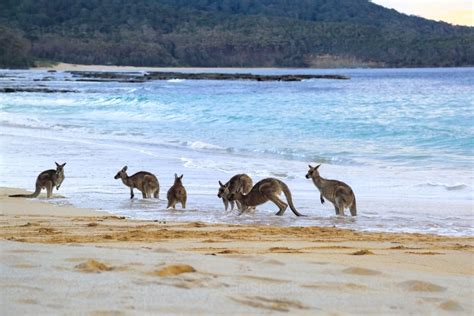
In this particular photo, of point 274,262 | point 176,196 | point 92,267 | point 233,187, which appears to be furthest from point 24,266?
point 233,187

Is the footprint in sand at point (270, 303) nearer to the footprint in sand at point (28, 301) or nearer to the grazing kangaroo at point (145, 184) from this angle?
the footprint in sand at point (28, 301)

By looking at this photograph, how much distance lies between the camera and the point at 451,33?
154750mm

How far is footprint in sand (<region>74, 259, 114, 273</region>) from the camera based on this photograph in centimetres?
453

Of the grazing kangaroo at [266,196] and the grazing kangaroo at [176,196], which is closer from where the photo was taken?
the grazing kangaroo at [266,196]

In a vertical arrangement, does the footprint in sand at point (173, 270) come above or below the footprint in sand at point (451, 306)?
above

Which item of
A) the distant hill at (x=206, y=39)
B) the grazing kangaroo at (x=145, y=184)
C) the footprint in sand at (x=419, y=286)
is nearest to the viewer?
the footprint in sand at (x=419, y=286)

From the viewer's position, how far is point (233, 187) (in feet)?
33.7

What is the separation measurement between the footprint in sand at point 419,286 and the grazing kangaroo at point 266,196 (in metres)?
4.75

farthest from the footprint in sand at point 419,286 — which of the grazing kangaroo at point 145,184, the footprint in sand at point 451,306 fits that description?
the grazing kangaroo at point 145,184

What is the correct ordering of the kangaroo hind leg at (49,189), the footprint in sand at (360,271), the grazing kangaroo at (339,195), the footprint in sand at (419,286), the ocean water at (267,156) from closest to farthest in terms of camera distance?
the footprint in sand at (419,286), the footprint in sand at (360,271), the grazing kangaroo at (339,195), the ocean water at (267,156), the kangaroo hind leg at (49,189)

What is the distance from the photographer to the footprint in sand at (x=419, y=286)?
4.66 metres

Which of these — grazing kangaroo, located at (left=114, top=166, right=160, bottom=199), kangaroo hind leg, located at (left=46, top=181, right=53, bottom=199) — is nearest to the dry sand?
kangaroo hind leg, located at (left=46, top=181, right=53, bottom=199)

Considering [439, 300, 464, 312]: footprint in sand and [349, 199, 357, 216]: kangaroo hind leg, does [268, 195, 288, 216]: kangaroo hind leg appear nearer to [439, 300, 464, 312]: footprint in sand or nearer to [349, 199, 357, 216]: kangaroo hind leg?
[349, 199, 357, 216]: kangaroo hind leg

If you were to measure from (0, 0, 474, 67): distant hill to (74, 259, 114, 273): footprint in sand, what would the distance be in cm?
12504
